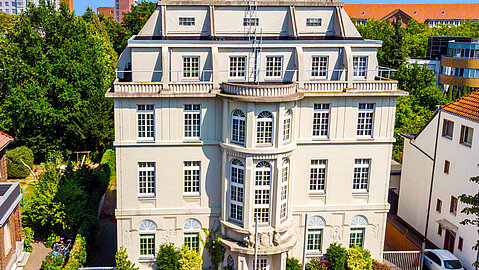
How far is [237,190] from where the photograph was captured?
31.7 m

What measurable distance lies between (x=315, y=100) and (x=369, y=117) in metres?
4.10

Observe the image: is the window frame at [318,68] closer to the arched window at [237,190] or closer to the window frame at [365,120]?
the window frame at [365,120]

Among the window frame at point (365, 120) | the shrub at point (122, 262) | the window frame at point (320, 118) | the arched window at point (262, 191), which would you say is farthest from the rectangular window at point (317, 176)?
the shrub at point (122, 262)

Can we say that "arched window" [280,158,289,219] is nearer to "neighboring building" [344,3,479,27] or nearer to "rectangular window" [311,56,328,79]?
"rectangular window" [311,56,328,79]

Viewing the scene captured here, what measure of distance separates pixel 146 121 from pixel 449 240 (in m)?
25.0

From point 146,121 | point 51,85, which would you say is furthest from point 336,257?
point 51,85

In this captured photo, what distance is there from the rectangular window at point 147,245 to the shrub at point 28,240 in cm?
951

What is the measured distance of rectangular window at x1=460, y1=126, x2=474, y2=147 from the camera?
3544 centimetres

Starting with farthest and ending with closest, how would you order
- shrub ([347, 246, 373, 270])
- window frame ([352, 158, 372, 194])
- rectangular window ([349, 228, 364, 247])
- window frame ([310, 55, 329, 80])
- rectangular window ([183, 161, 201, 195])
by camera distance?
rectangular window ([349, 228, 364, 247]) < window frame ([310, 55, 329, 80]) < window frame ([352, 158, 372, 194]) < shrub ([347, 246, 373, 270]) < rectangular window ([183, 161, 201, 195])

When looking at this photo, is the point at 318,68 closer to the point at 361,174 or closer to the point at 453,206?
the point at 361,174

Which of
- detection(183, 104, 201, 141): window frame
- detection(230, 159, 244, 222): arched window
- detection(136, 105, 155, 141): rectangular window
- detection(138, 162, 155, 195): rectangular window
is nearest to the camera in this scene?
detection(136, 105, 155, 141): rectangular window

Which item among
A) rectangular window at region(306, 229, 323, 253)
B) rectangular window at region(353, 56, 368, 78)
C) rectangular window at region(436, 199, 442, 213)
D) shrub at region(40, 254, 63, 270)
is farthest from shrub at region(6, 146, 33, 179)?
rectangular window at region(436, 199, 442, 213)

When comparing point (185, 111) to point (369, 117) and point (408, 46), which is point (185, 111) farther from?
point (408, 46)

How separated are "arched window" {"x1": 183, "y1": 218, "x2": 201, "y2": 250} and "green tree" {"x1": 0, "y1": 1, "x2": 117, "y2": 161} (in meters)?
26.5
